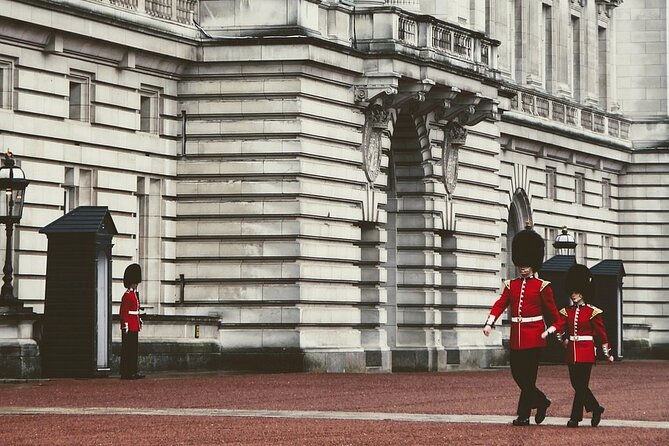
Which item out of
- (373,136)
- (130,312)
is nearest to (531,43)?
(373,136)

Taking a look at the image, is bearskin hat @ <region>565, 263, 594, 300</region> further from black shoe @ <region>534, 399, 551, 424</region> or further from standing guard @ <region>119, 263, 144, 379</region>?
standing guard @ <region>119, 263, 144, 379</region>

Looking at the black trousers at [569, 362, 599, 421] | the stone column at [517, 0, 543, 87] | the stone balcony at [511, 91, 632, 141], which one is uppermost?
the stone column at [517, 0, 543, 87]

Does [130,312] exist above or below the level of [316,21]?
below

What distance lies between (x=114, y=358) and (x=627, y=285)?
3562 cm

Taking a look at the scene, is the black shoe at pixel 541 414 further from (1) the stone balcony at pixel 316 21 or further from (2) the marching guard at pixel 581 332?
(1) the stone balcony at pixel 316 21

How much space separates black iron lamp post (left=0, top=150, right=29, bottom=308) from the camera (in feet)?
114

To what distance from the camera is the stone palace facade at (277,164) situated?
39062mm

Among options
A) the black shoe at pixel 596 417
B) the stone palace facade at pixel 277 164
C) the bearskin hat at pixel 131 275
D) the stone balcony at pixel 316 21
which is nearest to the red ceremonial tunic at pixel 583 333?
the black shoe at pixel 596 417

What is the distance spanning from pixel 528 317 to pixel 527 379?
2.56 ft

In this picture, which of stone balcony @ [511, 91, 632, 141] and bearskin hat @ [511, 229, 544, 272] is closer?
bearskin hat @ [511, 229, 544, 272]

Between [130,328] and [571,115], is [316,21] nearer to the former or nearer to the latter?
[130,328]

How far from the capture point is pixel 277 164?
42.8m

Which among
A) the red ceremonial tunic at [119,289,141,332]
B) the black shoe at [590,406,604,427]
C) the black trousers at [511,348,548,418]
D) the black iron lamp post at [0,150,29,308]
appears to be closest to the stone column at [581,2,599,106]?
the red ceremonial tunic at [119,289,141,332]

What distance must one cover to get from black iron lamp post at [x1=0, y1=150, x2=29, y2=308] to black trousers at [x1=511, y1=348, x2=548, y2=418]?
1077cm
